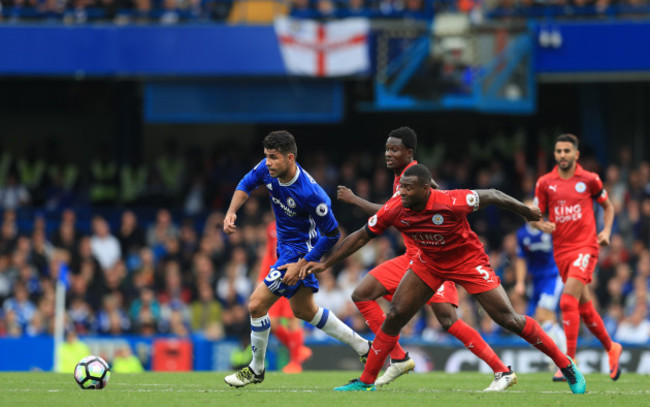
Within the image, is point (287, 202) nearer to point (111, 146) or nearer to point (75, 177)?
point (75, 177)

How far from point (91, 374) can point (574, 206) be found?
5.26 meters

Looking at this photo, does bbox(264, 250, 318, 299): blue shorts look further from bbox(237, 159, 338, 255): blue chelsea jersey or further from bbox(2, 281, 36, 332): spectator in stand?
bbox(2, 281, 36, 332): spectator in stand

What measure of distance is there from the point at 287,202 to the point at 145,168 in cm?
1413

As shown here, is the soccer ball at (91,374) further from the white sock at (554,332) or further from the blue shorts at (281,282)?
the white sock at (554,332)

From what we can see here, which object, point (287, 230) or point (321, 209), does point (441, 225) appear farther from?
point (287, 230)

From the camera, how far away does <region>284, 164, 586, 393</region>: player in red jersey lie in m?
9.70

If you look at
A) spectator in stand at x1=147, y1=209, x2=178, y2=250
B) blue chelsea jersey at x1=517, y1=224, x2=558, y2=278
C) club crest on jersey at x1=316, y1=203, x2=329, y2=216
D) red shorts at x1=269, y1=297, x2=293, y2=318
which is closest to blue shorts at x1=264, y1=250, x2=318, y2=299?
club crest on jersey at x1=316, y1=203, x2=329, y2=216

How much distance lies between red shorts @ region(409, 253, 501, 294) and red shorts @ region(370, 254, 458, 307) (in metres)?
1.01

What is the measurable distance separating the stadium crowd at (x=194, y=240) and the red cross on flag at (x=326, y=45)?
1.94m

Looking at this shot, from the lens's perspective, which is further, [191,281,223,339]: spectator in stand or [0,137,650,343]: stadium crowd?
[191,281,223,339]: spectator in stand

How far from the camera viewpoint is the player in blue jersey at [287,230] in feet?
34.3

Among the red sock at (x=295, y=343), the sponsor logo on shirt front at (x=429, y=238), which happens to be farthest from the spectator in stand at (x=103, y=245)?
the sponsor logo on shirt front at (x=429, y=238)

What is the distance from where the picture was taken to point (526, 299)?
60.0 ft

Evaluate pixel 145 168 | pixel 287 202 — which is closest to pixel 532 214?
pixel 287 202
